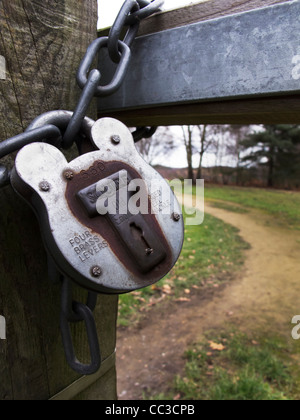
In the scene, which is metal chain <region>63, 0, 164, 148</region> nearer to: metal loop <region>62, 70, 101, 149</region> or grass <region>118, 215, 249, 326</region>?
metal loop <region>62, 70, 101, 149</region>

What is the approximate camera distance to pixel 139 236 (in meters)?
0.65

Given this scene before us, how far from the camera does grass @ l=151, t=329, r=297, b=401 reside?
2.49m

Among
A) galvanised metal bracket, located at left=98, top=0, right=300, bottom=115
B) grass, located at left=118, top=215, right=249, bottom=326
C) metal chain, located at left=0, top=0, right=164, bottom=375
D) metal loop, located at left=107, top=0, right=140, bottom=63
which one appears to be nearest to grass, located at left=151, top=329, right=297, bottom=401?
grass, located at left=118, top=215, right=249, bottom=326

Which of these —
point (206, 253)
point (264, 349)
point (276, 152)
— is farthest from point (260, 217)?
point (276, 152)

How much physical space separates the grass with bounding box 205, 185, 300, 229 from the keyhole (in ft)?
28.5

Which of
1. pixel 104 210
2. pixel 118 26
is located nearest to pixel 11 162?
pixel 104 210

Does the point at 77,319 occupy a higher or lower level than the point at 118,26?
lower

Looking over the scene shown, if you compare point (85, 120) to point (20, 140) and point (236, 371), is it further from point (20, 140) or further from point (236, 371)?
point (236, 371)

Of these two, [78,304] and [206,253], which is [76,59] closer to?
[78,304]

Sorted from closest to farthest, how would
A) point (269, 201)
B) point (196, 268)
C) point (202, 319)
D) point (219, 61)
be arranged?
point (219, 61), point (202, 319), point (196, 268), point (269, 201)

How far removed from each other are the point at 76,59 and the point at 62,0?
0.40ft

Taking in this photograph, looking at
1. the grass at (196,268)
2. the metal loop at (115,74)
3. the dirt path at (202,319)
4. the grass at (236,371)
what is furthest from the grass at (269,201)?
the metal loop at (115,74)

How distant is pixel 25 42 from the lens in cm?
68

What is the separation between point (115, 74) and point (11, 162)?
0.28m
